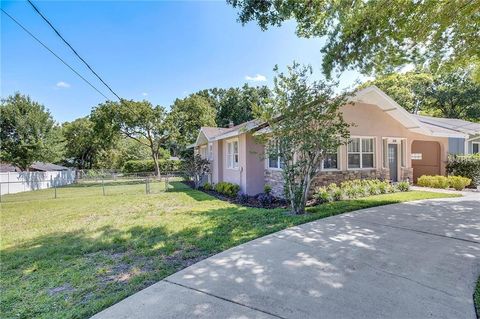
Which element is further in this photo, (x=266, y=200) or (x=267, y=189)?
(x=267, y=189)

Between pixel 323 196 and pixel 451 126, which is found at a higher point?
pixel 451 126

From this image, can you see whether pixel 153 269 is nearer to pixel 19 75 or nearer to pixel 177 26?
pixel 177 26

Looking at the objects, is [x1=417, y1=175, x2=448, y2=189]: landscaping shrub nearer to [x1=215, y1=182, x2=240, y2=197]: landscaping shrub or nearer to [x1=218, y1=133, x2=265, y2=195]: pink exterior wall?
[x1=218, y1=133, x2=265, y2=195]: pink exterior wall

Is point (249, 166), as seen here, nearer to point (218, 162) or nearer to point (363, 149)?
point (218, 162)

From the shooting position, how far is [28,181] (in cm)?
2138

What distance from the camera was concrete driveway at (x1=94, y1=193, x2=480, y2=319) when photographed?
306cm

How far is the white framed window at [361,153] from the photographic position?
1215cm

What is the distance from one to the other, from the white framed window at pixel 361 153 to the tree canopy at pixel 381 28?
4.02m

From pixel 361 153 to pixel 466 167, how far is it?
6489mm

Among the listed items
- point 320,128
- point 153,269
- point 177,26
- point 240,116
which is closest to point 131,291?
point 153,269

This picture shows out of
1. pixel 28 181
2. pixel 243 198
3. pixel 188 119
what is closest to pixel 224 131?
pixel 243 198

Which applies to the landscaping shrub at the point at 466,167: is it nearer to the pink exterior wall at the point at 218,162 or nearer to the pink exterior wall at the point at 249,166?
the pink exterior wall at the point at 249,166

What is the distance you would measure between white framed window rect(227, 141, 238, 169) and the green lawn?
434 cm

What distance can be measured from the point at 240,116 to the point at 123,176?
1982cm
